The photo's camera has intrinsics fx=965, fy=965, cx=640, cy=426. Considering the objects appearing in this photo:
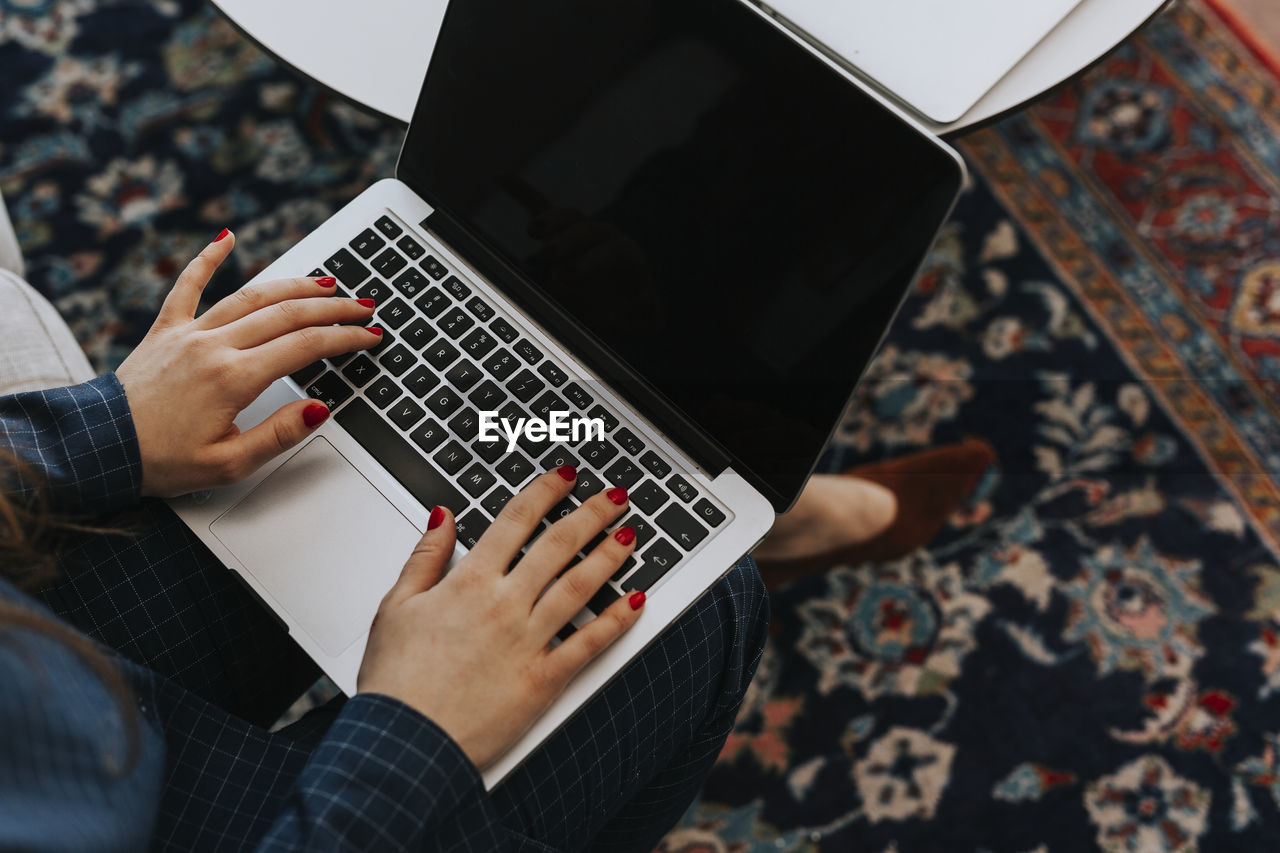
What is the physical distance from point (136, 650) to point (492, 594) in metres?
0.30

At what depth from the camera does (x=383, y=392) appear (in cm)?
78

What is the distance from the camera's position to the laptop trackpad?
722mm

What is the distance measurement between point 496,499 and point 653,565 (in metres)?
0.13

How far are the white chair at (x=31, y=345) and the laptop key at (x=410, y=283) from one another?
13.4 inches

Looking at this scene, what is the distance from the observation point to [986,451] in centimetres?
133

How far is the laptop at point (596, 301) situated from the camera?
0.65 metres

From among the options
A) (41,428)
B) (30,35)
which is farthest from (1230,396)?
(30,35)

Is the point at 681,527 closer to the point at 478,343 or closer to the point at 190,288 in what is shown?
the point at 478,343

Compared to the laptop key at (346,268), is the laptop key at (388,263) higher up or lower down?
higher up

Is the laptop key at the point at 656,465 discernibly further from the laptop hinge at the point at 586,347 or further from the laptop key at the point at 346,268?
the laptop key at the point at 346,268

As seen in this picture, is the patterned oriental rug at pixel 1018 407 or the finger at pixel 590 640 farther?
the patterned oriental rug at pixel 1018 407

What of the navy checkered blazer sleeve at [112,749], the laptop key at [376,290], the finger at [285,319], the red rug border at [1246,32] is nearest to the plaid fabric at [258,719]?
the navy checkered blazer sleeve at [112,749]

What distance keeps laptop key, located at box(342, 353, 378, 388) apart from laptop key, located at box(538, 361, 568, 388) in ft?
0.45

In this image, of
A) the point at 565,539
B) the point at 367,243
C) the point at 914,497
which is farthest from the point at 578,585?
the point at 914,497
